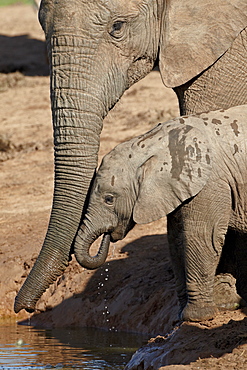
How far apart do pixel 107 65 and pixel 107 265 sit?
3.04 m

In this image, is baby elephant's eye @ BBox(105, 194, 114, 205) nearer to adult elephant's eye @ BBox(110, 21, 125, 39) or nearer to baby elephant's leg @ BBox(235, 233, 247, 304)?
baby elephant's leg @ BBox(235, 233, 247, 304)

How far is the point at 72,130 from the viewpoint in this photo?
251 inches

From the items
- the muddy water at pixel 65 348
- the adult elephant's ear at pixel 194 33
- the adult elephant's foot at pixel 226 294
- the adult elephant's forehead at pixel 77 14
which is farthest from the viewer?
the muddy water at pixel 65 348

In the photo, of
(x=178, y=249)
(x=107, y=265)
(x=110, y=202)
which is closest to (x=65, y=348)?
(x=107, y=265)

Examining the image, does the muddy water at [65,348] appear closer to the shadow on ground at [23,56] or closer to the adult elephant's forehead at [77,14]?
the adult elephant's forehead at [77,14]

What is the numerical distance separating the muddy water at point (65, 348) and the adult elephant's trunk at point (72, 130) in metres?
1.21

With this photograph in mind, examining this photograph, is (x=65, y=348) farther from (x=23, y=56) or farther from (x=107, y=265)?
(x=23, y=56)

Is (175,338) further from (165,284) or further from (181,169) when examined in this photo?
(165,284)

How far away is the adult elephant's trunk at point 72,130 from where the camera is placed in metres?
6.39

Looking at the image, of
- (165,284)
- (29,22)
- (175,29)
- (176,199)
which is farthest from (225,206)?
(29,22)

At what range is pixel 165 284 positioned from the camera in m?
8.45

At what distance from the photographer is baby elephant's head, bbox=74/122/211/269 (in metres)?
6.11

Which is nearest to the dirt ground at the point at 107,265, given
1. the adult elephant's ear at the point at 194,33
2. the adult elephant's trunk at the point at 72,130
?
the adult elephant's trunk at the point at 72,130

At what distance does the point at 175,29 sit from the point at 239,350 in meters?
2.34
